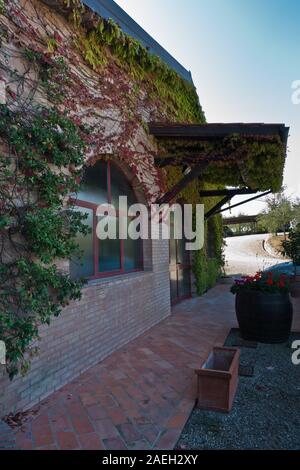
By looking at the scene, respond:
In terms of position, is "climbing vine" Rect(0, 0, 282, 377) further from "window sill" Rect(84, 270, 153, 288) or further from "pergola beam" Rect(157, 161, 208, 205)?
"pergola beam" Rect(157, 161, 208, 205)

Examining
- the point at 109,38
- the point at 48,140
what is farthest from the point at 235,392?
the point at 109,38

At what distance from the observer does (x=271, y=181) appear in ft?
21.7

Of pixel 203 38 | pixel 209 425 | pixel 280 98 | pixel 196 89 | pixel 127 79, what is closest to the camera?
pixel 209 425

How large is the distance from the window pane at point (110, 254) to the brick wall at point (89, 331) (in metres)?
0.22

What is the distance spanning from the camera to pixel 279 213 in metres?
24.6

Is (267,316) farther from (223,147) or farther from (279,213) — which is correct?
(279,213)

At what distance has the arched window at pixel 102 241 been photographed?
3.92m

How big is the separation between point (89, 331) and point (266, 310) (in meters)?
2.53

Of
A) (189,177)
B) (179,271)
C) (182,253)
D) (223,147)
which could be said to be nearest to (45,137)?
(189,177)

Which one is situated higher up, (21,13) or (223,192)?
(21,13)

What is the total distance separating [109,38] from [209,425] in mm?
Answer: 4618

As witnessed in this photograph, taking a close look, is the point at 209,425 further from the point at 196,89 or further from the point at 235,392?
the point at 196,89

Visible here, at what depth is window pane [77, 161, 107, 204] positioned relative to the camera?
4.04 metres

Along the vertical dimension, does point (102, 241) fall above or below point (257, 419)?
above
